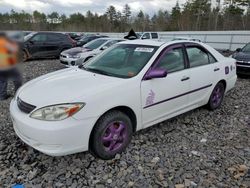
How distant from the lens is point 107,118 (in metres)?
2.88

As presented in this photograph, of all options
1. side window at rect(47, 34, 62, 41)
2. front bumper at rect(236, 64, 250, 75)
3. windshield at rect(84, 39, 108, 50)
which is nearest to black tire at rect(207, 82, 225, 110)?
front bumper at rect(236, 64, 250, 75)

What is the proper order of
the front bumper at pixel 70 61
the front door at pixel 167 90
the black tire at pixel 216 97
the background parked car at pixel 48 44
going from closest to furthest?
the front door at pixel 167 90
the black tire at pixel 216 97
the front bumper at pixel 70 61
the background parked car at pixel 48 44

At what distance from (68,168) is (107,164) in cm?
48

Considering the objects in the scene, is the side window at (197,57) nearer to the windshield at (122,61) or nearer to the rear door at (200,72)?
the rear door at (200,72)

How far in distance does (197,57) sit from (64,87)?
2.54 m

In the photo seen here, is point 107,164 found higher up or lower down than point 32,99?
lower down

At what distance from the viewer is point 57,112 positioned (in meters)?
2.57

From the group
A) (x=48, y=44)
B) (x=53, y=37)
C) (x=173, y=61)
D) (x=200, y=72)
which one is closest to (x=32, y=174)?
(x=173, y=61)

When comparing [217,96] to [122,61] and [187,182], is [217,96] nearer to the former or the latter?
[122,61]

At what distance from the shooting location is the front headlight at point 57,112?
257 centimetres

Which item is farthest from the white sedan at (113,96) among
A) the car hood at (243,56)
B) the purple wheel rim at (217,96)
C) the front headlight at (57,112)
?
the car hood at (243,56)

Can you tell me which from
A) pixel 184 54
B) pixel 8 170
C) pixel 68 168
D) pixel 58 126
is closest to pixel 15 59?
pixel 58 126

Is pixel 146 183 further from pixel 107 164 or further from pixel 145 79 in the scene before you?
pixel 145 79

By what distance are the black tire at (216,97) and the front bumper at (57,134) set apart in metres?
2.84
